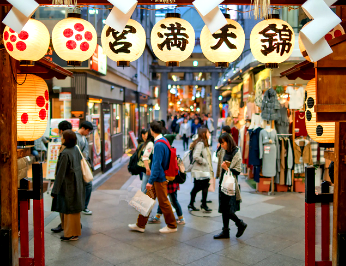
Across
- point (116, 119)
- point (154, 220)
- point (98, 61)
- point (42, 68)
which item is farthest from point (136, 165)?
point (116, 119)

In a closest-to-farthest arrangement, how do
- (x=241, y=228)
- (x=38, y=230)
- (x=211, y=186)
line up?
(x=38, y=230)
(x=241, y=228)
(x=211, y=186)

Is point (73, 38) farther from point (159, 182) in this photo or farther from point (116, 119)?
point (116, 119)

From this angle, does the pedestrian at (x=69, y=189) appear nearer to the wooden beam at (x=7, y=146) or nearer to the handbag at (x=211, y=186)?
the wooden beam at (x=7, y=146)

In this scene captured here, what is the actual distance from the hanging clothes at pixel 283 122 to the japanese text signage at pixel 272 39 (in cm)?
521

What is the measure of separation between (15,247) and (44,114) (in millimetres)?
1785

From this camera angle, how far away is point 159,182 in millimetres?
6395

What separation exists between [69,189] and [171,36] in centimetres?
317

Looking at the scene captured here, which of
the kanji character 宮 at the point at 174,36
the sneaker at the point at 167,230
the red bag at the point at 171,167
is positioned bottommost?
the sneaker at the point at 167,230

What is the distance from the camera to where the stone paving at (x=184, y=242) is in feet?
17.8

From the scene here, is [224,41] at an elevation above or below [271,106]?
above

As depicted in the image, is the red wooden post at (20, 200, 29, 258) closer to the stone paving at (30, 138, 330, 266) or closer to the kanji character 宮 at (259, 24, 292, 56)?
the stone paving at (30, 138, 330, 266)

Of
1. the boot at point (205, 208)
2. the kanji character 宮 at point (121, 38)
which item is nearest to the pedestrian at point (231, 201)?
the boot at point (205, 208)

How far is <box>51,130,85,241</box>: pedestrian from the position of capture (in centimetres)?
602

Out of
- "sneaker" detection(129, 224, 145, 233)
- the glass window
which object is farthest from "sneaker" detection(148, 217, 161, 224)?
the glass window
